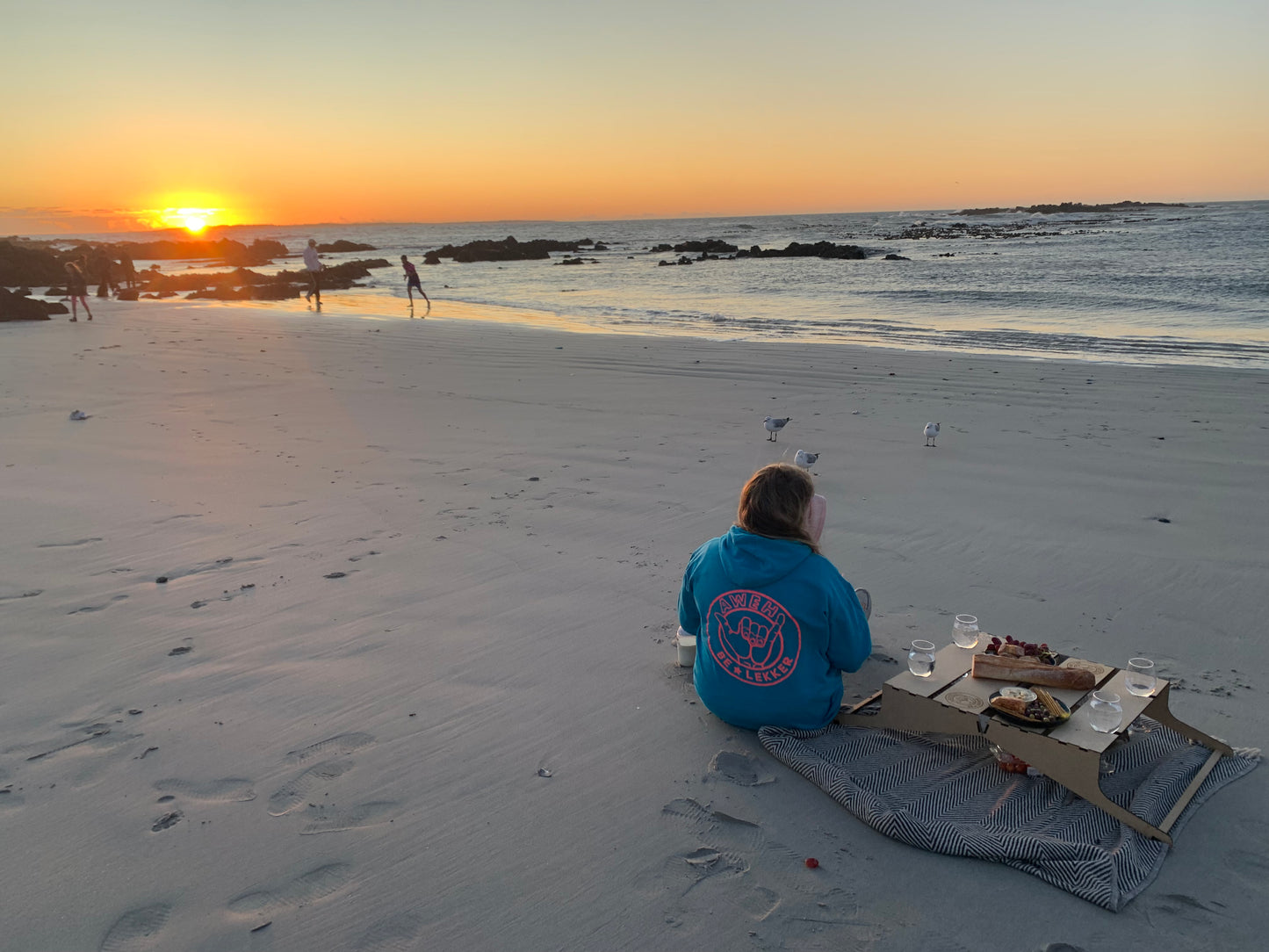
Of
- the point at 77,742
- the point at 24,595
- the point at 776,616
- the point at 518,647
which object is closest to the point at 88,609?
the point at 24,595

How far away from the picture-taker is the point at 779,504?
3143mm

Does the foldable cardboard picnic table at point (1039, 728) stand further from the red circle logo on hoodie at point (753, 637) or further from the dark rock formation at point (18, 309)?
the dark rock formation at point (18, 309)

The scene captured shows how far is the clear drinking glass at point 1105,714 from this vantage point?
2.83 metres

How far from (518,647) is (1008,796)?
7.50 ft

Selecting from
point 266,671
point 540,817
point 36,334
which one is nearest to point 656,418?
point 266,671

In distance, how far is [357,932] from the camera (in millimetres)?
2436

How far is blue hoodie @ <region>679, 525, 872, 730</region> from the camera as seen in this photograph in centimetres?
312

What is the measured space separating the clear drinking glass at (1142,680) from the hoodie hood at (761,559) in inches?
49.4

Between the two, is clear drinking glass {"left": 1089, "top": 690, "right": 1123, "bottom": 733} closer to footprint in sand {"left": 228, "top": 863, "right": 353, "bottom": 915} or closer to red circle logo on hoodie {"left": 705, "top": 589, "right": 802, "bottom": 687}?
red circle logo on hoodie {"left": 705, "top": 589, "right": 802, "bottom": 687}

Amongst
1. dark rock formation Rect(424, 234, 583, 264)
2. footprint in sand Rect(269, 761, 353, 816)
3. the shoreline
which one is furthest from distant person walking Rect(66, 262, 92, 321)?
dark rock formation Rect(424, 234, 583, 264)

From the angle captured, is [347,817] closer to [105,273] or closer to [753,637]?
[753,637]

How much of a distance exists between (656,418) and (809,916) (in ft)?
22.2

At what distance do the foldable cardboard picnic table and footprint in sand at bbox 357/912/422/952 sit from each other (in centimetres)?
180

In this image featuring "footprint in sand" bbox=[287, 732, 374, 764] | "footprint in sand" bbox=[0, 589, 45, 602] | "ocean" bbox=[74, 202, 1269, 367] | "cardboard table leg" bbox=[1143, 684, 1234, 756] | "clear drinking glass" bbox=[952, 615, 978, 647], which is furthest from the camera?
"ocean" bbox=[74, 202, 1269, 367]
